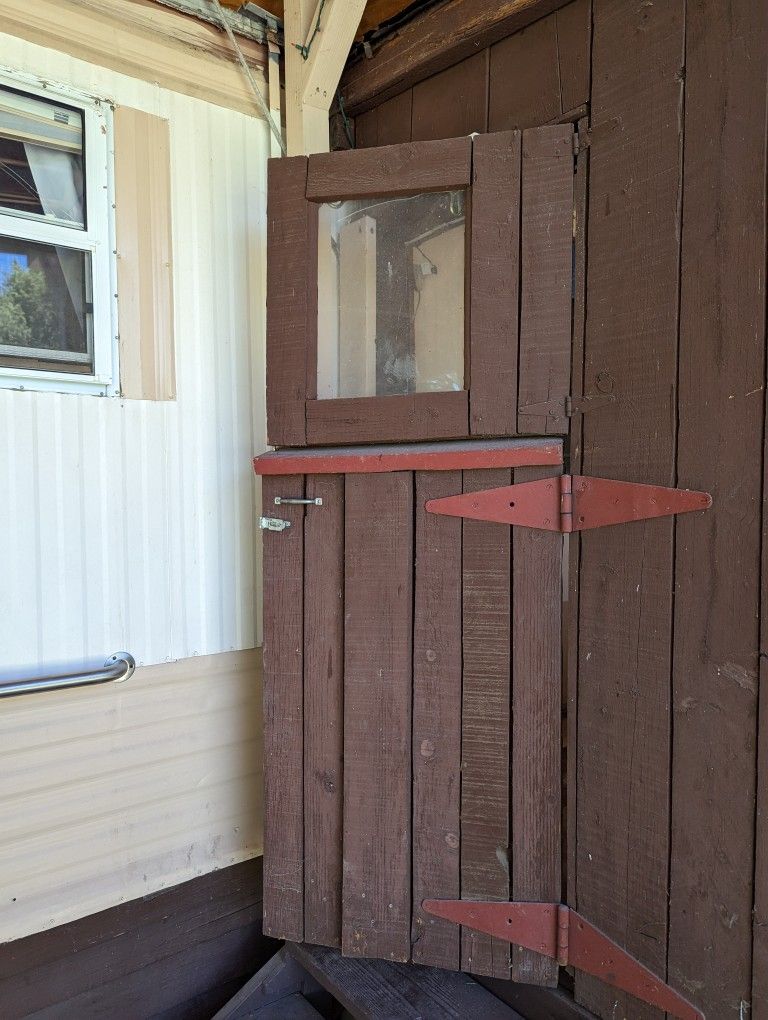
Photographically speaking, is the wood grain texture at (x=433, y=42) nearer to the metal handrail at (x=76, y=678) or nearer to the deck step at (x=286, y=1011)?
the metal handrail at (x=76, y=678)

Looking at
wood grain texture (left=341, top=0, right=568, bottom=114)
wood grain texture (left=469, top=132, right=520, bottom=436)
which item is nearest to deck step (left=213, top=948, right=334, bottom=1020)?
wood grain texture (left=469, top=132, right=520, bottom=436)

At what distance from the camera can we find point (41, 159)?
1549mm

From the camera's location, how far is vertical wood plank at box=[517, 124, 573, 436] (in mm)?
1373

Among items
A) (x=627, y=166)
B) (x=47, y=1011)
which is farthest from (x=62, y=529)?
(x=627, y=166)

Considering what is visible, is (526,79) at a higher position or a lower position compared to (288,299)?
higher

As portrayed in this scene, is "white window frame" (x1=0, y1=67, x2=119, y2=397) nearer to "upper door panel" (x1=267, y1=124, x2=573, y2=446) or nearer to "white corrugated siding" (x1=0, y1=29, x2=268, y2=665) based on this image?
"white corrugated siding" (x1=0, y1=29, x2=268, y2=665)

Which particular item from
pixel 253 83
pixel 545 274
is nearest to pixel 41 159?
pixel 253 83

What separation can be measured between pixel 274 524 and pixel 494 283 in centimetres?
78

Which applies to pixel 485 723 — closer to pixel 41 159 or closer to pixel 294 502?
pixel 294 502

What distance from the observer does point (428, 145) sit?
144 centimetres

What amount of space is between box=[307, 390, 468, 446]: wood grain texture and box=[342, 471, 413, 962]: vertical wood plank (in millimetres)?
101

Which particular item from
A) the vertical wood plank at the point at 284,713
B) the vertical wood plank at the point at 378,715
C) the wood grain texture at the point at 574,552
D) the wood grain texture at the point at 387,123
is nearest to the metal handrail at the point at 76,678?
the vertical wood plank at the point at 284,713

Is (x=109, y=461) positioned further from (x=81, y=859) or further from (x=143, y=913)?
(x=143, y=913)

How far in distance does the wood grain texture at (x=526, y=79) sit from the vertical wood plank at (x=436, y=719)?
873 mm
